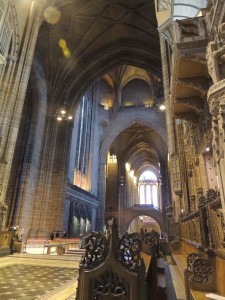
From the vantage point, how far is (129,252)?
1.80 m

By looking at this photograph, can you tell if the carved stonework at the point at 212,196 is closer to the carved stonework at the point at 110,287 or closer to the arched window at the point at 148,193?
the carved stonework at the point at 110,287

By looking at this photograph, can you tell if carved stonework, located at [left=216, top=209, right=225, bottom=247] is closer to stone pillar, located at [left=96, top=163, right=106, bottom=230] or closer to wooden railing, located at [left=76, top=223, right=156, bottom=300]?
wooden railing, located at [left=76, top=223, right=156, bottom=300]

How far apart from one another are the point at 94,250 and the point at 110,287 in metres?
0.31

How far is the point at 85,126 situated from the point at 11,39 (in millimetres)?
12858

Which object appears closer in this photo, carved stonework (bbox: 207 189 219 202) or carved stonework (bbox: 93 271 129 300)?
carved stonework (bbox: 93 271 129 300)

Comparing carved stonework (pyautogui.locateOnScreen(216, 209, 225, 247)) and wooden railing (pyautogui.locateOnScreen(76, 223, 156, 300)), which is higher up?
carved stonework (pyautogui.locateOnScreen(216, 209, 225, 247))

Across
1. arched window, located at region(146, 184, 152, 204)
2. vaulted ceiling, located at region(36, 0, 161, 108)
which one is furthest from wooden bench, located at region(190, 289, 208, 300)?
arched window, located at region(146, 184, 152, 204)

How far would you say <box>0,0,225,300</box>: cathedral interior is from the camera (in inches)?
125

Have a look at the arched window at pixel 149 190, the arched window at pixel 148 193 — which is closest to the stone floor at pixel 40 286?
the arched window at pixel 149 190

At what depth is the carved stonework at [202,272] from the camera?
2518 millimetres

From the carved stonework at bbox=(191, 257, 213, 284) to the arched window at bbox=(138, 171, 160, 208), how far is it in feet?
146

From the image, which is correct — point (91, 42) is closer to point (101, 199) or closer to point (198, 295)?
point (101, 199)

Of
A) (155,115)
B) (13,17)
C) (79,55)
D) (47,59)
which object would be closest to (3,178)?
(13,17)

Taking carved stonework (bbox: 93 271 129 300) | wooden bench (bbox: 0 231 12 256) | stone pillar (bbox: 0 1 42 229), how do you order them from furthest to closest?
stone pillar (bbox: 0 1 42 229) < wooden bench (bbox: 0 231 12 256) < carved stonework (bbox: 93 271 129 300)
